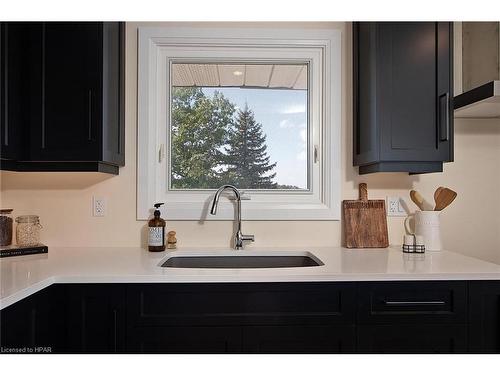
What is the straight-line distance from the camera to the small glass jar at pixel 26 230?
203 cm

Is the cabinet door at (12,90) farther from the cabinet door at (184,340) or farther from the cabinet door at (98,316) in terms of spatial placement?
the cabinet door at (184,340)

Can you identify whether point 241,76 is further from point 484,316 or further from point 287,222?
point 484,316

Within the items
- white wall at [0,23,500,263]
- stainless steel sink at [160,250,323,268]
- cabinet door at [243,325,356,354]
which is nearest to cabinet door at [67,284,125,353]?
cabinet door at [243,325,356,354]

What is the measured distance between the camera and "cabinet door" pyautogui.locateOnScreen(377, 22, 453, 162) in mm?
1912

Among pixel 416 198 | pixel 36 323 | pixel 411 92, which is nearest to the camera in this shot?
pixel 36 323

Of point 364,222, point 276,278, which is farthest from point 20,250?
point 364,222

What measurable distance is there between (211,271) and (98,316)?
46 cm

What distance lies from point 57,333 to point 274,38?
5.96ft

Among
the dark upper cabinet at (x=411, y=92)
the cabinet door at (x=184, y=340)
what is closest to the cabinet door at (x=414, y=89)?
the dark upper cabinet at (x=411, y=92)

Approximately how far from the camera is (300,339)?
5.04ft

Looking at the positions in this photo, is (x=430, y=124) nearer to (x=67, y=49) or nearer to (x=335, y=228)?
(x=335, y=228)

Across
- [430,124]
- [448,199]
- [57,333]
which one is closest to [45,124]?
[57,333]

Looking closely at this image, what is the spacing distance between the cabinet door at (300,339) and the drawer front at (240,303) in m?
0.03

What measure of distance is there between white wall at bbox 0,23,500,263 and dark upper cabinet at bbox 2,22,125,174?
366 mm
